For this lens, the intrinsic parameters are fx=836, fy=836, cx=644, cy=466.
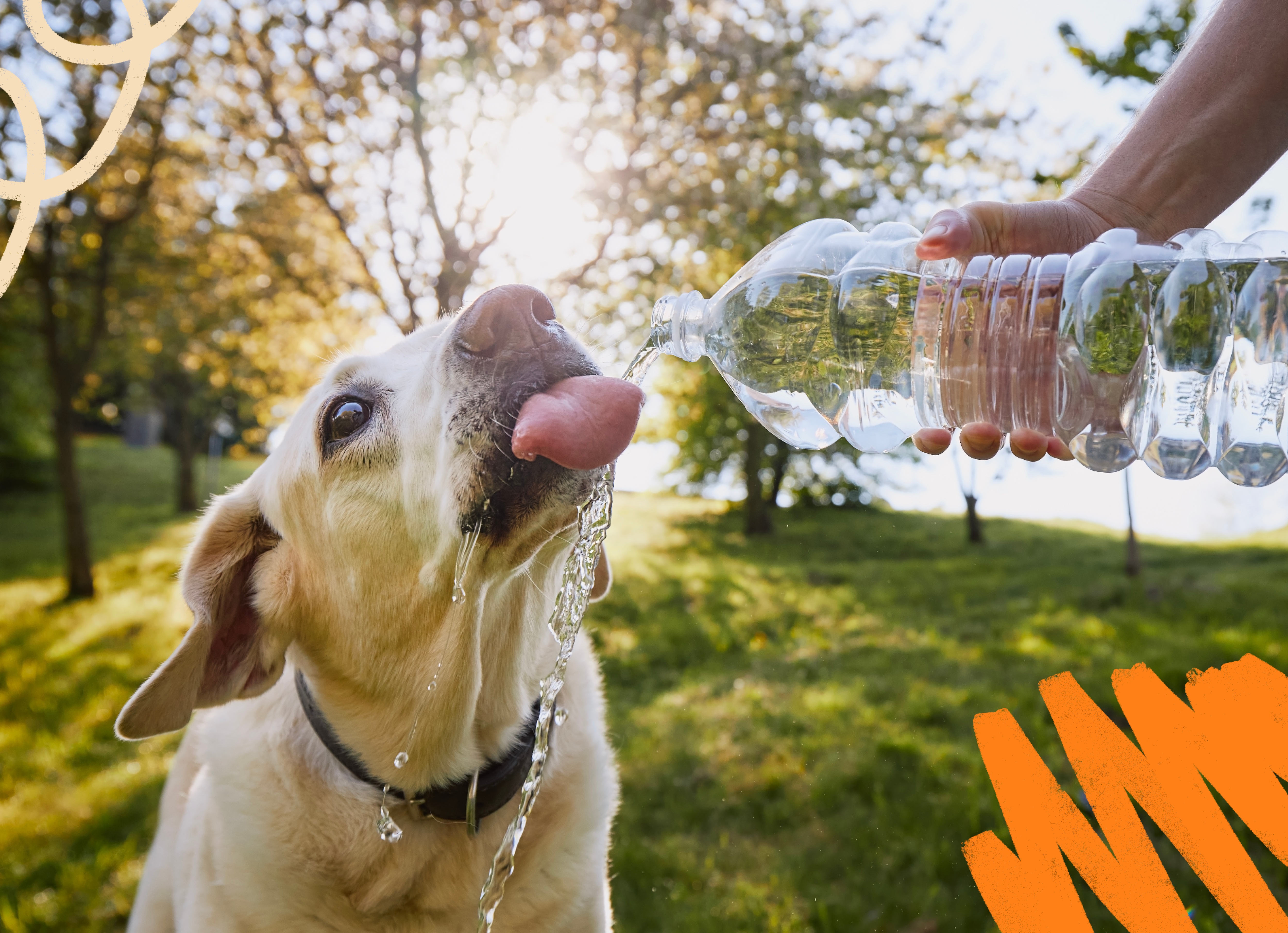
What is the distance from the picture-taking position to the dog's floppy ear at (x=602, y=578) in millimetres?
2846

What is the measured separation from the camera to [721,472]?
1800 cm

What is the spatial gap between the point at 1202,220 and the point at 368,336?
10.2 metres

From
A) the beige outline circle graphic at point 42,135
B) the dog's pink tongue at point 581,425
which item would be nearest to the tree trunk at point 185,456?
the beige outline circle graphic at point 42,135

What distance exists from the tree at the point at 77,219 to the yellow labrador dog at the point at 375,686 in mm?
9017

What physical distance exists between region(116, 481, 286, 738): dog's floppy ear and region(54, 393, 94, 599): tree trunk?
10.5m

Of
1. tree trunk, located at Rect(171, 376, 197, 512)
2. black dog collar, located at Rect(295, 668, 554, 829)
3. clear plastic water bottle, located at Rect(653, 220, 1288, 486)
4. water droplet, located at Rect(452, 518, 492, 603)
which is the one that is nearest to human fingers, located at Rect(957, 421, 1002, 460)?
clear plastic water bottle, located at Rect(653, 220, 1288, 486)

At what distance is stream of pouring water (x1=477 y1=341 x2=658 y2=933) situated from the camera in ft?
6.61

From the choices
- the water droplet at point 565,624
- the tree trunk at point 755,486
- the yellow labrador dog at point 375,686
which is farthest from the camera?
the tree trunk at point 755,486

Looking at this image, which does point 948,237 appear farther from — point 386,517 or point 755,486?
point 755,486

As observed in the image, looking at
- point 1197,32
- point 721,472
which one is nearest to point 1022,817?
point 1197,32

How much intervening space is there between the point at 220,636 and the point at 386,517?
→ 2.01ft

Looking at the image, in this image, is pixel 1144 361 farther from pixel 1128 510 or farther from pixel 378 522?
pixel 1128 510

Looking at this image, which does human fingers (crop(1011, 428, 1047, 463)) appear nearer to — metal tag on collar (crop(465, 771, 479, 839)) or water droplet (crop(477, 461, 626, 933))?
water droplet (crop(477, 461, 626, 933))

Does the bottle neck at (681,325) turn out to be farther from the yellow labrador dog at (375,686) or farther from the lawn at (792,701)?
the lawn at (792,701)
